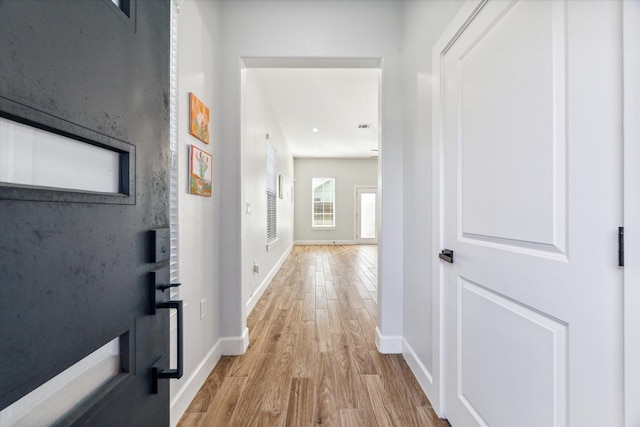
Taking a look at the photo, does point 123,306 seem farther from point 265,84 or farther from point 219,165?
point 265,84

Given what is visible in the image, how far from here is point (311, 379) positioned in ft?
5.81

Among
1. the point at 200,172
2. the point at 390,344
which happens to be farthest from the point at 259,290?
the point at 200,172

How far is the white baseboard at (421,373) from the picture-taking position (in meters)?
1.50

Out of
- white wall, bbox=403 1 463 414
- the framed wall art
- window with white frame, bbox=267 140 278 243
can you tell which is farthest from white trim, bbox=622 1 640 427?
window with white frame, bbox=267 140 278 243

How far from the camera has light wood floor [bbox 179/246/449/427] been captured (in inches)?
57.6

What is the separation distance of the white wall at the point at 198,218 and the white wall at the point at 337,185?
6.85 m

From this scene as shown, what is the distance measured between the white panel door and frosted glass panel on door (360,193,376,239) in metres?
7.78

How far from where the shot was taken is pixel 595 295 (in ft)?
2.29

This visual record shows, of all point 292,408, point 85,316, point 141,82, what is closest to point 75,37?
point 141,82

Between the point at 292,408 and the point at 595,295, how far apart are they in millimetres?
1482

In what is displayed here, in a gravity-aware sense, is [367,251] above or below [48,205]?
below

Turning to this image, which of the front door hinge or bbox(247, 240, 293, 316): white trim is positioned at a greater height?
the front door hinge

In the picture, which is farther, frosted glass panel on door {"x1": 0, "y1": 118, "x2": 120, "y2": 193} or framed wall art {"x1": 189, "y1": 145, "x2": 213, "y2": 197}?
framed wall art {"x1": 189, "y1": 145, "x2": 213, "y2": 197}

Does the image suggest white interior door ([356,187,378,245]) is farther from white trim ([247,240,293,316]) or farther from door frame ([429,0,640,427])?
door frame ([429,0,640,427])
